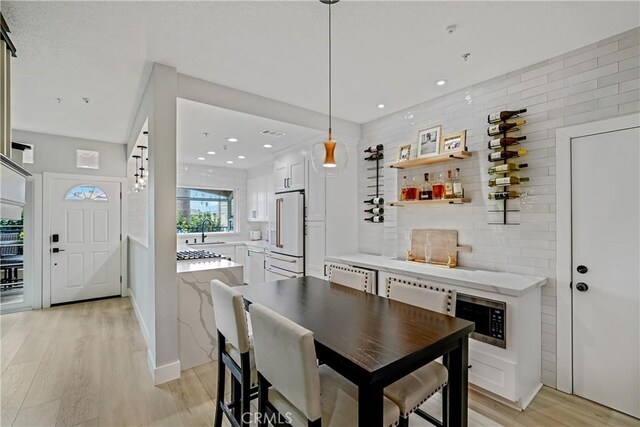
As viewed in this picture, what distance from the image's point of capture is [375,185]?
4078 millimetres

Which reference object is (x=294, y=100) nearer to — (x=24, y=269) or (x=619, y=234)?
(x=619, y=234)

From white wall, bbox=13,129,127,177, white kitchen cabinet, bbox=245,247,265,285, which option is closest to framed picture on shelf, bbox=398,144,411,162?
white kitchen cabinet, bbox=245,247,265,285

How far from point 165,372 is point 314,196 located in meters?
2.58

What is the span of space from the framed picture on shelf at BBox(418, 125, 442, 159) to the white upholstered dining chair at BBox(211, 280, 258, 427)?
2516mm

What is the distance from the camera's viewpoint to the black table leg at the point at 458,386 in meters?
1.63

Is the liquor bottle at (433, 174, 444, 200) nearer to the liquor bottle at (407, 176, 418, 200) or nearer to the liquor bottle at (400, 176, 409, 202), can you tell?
the liquor bottle at (407, 176, 418, 200)

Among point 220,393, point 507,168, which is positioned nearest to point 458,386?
point 220,393

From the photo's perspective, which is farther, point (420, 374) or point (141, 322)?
point (141, 322)

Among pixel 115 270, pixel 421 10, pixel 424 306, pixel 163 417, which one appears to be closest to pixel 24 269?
pixel 115 270

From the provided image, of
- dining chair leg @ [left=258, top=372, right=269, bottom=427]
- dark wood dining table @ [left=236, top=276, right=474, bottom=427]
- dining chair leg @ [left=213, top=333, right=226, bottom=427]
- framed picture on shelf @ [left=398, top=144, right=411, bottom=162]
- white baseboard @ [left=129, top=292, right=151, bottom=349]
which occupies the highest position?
framed picture on shelf @ [left=398, top=144, right=411, bottom=162]

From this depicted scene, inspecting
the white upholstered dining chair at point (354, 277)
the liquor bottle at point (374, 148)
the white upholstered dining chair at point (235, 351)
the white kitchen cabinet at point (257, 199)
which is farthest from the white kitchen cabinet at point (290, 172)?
the white upholstered dining chair at point (235, 351)

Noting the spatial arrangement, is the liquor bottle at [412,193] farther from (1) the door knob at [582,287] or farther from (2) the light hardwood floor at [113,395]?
(2) the light hardwood floor at [113,395]

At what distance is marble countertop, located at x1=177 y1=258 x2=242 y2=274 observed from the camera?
9.91 feet

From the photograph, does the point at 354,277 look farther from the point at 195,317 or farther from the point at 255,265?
the point at 255,265
